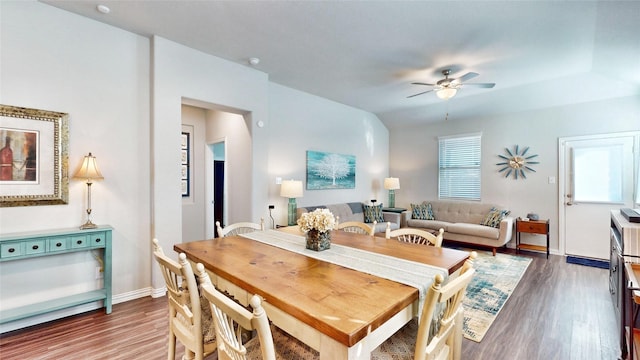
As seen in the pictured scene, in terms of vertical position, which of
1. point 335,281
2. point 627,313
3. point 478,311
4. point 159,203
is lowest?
point 478,311

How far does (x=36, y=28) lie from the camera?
8.09 feet

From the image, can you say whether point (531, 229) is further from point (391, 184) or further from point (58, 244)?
point (58, 244)

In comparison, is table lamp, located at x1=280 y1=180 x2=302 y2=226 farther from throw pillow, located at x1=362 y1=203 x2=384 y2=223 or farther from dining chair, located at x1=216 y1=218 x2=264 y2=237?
throw pillow, located at x1=362 y1=203 x2=384 y2=223

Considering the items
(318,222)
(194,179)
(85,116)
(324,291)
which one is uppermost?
(85,116)

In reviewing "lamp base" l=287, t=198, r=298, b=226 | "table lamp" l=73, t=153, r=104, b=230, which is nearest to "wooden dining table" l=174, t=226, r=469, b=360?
"table lamp" l=73, t=153, r=104, b=230

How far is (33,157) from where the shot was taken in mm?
2469

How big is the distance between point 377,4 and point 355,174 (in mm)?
3826

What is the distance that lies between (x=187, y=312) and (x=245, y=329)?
1.64 ft

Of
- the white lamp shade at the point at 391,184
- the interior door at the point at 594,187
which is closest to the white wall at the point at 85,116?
the white lamp shade at the point at 391,184

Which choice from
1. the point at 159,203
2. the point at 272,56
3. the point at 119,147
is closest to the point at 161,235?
the point at 159,203

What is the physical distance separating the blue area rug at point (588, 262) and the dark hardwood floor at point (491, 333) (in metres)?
1.41

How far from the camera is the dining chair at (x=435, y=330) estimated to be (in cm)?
106

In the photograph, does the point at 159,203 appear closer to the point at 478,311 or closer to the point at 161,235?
the point at 161,235

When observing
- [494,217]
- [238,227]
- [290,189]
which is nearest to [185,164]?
[290,189]
